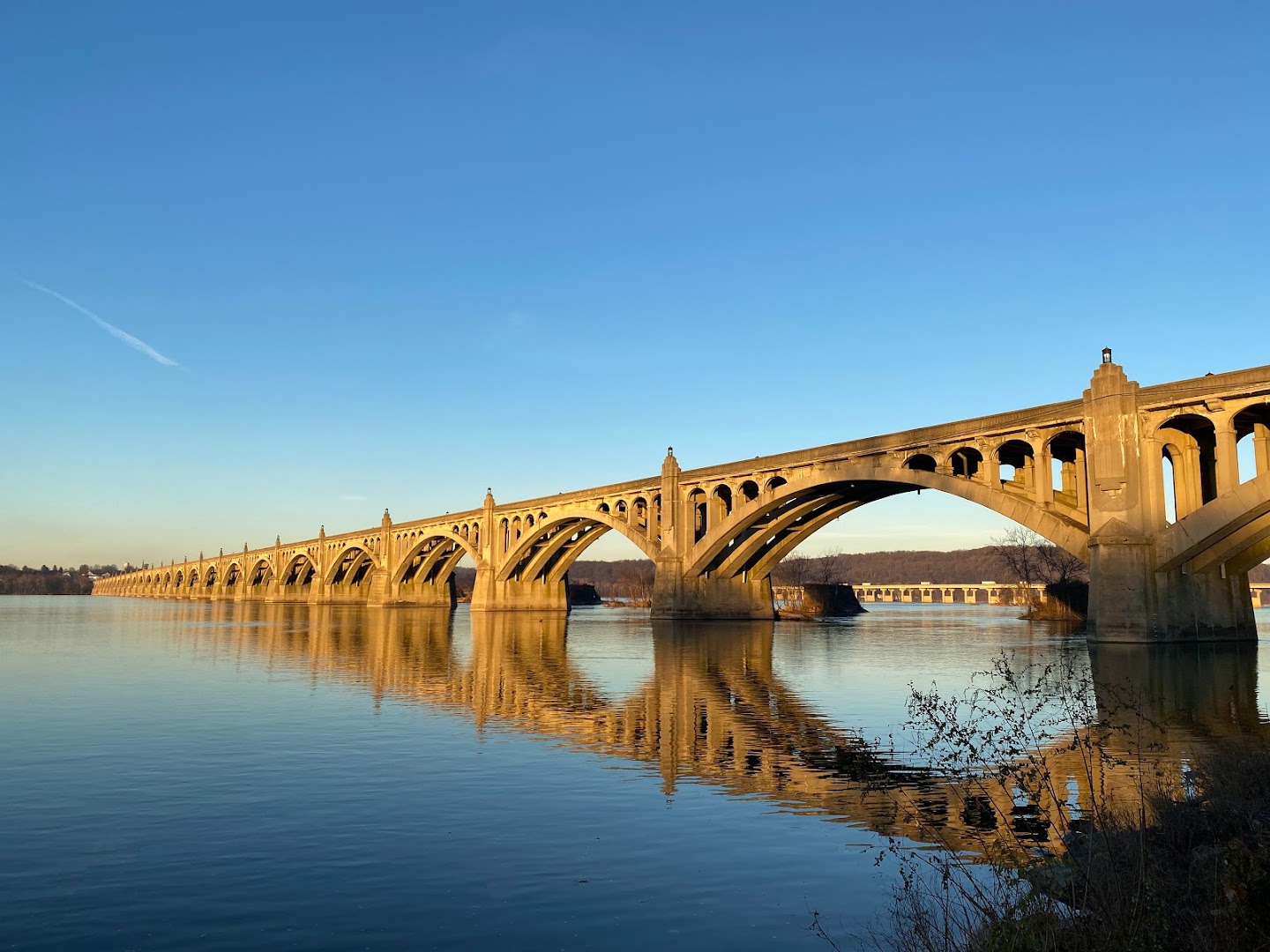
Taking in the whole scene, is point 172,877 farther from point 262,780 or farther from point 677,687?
point 677,687

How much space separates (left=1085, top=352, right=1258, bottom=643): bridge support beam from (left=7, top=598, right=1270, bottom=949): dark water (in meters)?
7.07

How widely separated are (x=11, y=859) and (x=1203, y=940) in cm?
1187

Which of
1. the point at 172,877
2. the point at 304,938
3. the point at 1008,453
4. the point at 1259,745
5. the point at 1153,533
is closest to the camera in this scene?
the point at 304,938

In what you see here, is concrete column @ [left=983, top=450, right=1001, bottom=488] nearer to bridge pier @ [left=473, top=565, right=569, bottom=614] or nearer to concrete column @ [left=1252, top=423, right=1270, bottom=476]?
concrete column @ [left=1252, top=423, right=1270, bottom=476]

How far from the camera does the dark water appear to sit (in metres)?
9.38

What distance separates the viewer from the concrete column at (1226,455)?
130 ft

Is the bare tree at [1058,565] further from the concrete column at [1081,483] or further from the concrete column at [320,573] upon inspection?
the concrete column at [320,573]

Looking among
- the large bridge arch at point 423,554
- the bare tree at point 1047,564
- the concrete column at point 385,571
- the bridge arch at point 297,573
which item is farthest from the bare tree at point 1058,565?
the bridge arch at point 297,573

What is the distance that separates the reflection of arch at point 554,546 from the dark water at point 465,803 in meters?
60.4

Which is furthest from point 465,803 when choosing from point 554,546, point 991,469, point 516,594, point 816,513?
point 516,594

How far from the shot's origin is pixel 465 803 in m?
14.4

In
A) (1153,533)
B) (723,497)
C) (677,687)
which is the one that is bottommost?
(677,687)

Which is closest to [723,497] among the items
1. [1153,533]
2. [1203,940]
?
[1153,533]

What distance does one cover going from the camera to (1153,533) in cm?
4181
